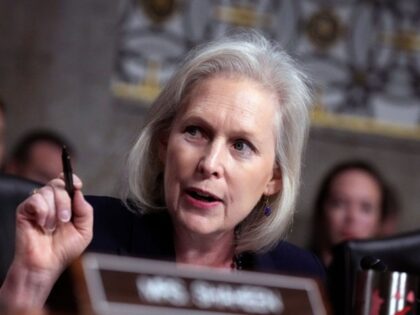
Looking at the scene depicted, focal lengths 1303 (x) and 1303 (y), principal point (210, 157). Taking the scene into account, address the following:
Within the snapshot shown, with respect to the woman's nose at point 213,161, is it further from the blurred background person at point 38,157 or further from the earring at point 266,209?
the blurred background person at point 38,157

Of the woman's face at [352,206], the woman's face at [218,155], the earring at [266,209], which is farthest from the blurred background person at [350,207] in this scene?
the woman's face at [218,155]

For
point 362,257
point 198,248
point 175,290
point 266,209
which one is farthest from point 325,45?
point 175,290

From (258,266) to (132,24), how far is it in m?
2.54

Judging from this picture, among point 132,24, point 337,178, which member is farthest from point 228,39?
point 132,24

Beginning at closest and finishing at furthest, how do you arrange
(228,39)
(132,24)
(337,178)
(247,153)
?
1. (247,153)
2. (228,39)
3. (337,178)
4. (132,24)

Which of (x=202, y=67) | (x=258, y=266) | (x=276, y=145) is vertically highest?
(x=202, y=67)

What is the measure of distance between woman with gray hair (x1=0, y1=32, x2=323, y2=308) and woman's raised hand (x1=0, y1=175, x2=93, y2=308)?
355 mm

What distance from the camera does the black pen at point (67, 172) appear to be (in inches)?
84.7

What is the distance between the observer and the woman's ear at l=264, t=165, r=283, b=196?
2932mm

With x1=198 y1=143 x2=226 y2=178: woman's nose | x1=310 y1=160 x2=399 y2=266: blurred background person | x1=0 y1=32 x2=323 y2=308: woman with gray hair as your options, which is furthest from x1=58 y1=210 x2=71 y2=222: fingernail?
x1=310 y1=160 x2=399 y2=266: blurred background person

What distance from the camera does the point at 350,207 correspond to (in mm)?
4797

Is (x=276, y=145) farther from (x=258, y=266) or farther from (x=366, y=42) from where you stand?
(x=366, y=42)

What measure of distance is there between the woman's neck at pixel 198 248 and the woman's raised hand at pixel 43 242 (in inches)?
22.4

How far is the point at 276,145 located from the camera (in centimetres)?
289
